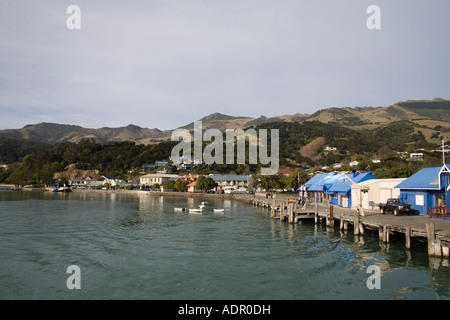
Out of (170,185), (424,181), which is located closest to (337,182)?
(424,181)

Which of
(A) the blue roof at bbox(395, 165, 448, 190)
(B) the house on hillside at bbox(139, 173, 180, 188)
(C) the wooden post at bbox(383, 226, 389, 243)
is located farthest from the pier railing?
(B) the house on hillside at bbox(139, 173, 180, 188)

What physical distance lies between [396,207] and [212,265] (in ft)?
68.7

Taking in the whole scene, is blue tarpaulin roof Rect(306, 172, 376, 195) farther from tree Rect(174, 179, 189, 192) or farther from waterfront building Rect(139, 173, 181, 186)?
waterfront building Rect(139, 173, 181, 186)

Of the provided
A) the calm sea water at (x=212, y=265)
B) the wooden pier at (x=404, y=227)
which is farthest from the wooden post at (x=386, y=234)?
the calm sea water at (x=212, y=265)

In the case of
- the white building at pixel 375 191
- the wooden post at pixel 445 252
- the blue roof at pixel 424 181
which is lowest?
the wooden post at pixel 445 252

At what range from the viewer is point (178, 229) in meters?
34.2

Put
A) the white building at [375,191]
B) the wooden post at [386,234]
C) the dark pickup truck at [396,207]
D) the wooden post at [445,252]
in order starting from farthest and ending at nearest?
the white building at [375,191], the dark pickup truck at [396,207], the wooden post at [386,234], the wooden post at [445,252]

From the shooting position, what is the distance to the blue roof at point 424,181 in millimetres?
28828

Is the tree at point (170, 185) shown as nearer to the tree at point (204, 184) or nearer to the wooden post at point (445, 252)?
the tree at point (204, 184)

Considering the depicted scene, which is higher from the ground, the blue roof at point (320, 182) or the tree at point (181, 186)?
the blue roof at point (320, 182)

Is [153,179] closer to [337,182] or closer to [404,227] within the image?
[337,182]

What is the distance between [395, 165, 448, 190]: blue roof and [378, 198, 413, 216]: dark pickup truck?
1.60m

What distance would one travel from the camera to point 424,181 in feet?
98.6
